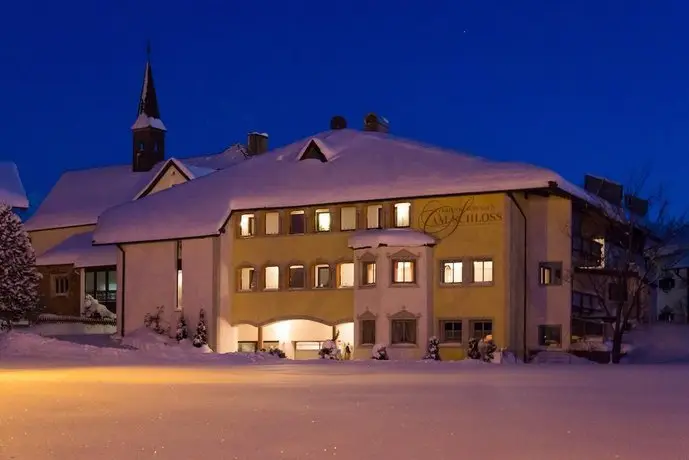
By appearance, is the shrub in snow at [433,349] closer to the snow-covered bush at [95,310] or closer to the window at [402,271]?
the window at [402,271]

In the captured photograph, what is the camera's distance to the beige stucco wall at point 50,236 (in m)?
66.7

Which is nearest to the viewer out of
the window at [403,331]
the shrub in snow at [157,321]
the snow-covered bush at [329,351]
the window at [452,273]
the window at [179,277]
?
the snow-covered bush at [329,351]

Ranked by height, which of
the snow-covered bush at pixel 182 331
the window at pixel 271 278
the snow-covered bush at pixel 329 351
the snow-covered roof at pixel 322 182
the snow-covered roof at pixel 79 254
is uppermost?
the snow-covered roof at pixel 322 182

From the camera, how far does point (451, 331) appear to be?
41.4 metres

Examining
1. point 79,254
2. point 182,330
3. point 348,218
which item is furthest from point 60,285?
point 348,218

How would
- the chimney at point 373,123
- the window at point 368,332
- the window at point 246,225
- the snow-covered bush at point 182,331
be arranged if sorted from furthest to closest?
the chimney at point 373,123 < the window at point 246,225 < the snow-covered bush at point 182,331 < the window at point 368,332

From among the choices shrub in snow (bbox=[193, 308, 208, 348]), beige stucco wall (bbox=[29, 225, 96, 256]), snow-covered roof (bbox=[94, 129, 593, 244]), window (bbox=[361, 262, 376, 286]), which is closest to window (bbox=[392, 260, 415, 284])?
window (bbox=[361, 262, 376, 286])

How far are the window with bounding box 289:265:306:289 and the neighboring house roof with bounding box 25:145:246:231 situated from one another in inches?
855

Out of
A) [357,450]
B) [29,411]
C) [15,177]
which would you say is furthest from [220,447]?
[15,177]

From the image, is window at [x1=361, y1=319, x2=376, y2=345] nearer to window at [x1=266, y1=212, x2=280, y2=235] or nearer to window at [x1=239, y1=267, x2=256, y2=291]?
window at [x1=266, y1=212, x2=280, y2=235]

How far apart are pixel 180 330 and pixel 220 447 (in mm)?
36352

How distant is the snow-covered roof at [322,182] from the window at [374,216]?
676mm

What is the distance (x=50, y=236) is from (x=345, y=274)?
3102 cm

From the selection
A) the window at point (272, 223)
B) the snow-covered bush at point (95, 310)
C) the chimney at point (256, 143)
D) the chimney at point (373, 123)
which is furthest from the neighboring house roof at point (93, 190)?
the window at point (272, 223)
